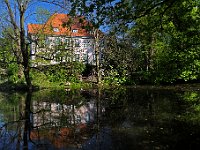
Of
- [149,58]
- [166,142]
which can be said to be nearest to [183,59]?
[166,142]

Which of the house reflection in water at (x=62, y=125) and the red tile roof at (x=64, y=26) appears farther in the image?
the house reflection in water at (x=62, y=125)

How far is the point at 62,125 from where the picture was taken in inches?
537

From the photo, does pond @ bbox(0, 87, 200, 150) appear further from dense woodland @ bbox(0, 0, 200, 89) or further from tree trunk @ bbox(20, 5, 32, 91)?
tree trunk @ bbox(20, 5, 32, 91)

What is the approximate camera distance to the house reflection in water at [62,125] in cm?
1076

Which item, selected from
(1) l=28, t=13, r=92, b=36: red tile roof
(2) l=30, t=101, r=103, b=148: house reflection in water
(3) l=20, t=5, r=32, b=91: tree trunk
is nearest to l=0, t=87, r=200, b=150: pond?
(2) l=30, t=101, r=103, b=148: house reflection in water

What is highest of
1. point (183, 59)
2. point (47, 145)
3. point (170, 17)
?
point (170, 17)

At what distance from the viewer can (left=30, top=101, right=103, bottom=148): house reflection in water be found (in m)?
10.8

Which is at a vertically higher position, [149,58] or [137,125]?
[149,58]

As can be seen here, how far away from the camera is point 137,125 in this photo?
13.2 metres

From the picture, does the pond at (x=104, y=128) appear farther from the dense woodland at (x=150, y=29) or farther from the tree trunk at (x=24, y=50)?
the tree trunk at (x=24, y=50)

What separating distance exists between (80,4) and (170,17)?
14.7 feet

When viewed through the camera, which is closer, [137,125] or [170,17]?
[170,17]

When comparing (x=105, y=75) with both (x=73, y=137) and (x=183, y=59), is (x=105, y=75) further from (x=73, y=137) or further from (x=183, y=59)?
(x=73, y=137)

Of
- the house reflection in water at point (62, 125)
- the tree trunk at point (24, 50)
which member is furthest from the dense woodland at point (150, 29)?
the house reflection in water at point (62, 125)
